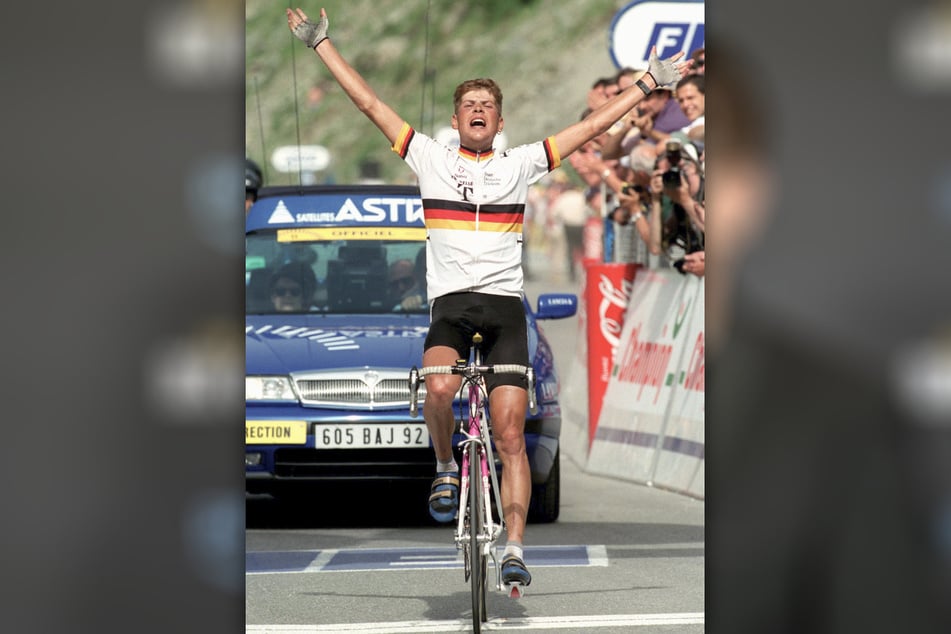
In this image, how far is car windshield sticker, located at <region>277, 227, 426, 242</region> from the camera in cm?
1075

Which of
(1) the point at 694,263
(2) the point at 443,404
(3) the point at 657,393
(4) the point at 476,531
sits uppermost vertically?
(1) the point at 694,263

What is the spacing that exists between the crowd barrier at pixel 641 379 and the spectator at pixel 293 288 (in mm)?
2355

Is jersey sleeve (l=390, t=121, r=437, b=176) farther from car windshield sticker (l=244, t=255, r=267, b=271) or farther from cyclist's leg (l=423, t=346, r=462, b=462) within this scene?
car windshield sticker (l=244, t=255, r=267, b=271)

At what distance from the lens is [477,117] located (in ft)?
21.8

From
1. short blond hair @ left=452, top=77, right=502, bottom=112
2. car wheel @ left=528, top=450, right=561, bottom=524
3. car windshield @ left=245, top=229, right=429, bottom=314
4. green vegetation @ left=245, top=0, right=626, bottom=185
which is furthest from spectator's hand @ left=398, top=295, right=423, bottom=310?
green vegetation @ left=245, top=0, right=626, bottom=185

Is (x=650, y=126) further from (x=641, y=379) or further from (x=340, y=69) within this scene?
(x=340, y=69)

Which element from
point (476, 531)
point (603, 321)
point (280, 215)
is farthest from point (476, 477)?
point (603, 321)

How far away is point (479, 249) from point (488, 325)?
290 mm

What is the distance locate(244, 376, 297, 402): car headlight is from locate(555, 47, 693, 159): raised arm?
3.31 meters
